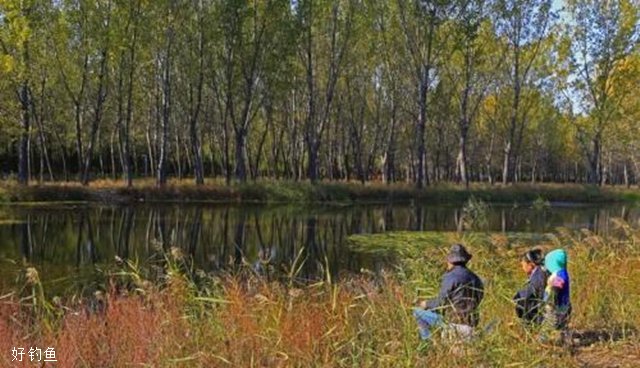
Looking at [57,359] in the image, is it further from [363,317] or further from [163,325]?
[363,317]

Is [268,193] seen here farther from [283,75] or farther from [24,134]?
[24,134]

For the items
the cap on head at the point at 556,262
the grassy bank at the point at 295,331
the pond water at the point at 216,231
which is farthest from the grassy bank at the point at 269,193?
the cap on head at the point at 556,262

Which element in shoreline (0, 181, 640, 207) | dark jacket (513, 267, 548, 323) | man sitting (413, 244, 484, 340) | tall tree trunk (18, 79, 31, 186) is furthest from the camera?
tall tree trunk (18, 79, 31, 186)

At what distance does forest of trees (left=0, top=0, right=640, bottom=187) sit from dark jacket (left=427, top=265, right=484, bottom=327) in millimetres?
30883

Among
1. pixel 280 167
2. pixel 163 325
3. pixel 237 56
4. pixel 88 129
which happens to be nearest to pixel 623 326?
pixel 163 325

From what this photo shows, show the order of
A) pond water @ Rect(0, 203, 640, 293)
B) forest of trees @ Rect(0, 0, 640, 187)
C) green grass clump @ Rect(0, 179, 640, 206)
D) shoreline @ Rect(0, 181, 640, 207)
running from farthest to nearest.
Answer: forest of trees @ Rect(0, 0, 640, 187) → green grass clump @ Rect(0, 179, 640, 206) → shoreline @ Rect(0, 181, 640, 207) → pond water @ Rect(0, 203, 640, 293)

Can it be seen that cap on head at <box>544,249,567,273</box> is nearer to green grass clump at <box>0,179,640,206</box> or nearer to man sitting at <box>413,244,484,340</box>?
man sitting at <box>413,244,484,340</box>

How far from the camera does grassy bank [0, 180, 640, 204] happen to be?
35.6 m

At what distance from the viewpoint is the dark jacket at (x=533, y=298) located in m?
8.09

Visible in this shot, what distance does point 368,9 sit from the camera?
4803 cm

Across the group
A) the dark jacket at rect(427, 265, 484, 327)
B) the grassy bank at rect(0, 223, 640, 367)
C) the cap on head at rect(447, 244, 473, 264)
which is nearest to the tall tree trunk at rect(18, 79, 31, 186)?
the grassy bank at rect(0, 223, 640, 367)

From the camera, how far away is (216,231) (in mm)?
24656

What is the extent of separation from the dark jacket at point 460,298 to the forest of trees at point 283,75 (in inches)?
1216

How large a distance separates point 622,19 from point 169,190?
37.1 m
